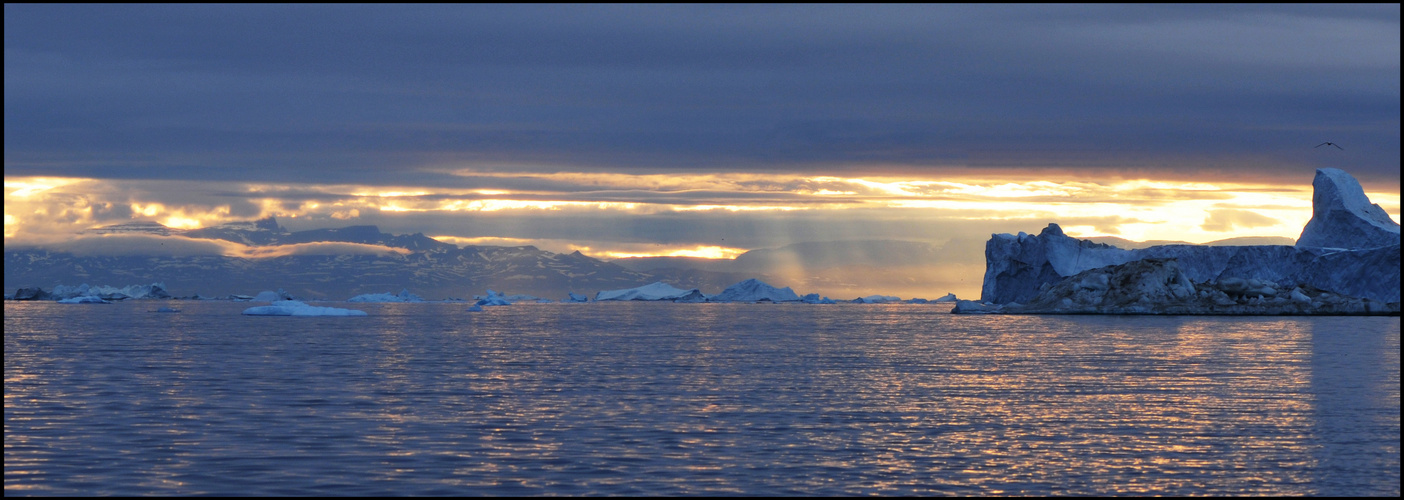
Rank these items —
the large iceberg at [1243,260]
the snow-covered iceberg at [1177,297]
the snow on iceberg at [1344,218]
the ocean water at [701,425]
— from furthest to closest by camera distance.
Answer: the large iceberg at [1243,260], the snow on iceberg at [1344,218], the snow-covered iceberg at [1177,297], the ocean water at [701,425]

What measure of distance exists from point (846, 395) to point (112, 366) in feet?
77.3

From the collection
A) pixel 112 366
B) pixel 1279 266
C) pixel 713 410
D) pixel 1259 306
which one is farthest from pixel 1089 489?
pixel 1279 266

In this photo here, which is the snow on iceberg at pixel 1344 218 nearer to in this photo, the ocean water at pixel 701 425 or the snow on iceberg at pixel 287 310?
the ocean water at pixel 701 425

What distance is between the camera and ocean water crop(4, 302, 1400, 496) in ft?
53.7

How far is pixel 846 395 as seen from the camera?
1140 inches

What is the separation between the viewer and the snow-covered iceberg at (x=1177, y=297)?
103375 mm

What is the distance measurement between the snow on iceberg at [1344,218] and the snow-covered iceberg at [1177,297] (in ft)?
15.0

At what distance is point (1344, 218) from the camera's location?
348 feet

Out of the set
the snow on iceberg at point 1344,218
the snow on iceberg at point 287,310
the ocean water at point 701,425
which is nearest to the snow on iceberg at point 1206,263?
the snow on iceberg at point 1344,218

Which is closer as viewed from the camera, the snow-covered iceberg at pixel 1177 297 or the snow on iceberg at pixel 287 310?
the snow-covered iceberg at pixel 1177 297

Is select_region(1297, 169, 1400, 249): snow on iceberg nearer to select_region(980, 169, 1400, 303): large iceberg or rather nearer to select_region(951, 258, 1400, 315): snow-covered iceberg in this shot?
select_region(980, 169, 1400, 303): large iceberg

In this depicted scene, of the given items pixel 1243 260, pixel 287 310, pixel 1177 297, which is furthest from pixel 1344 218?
pixel 287 310

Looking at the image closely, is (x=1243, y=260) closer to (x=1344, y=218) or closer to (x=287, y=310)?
(x=1344, y=218)

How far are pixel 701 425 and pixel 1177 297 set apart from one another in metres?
90.3
